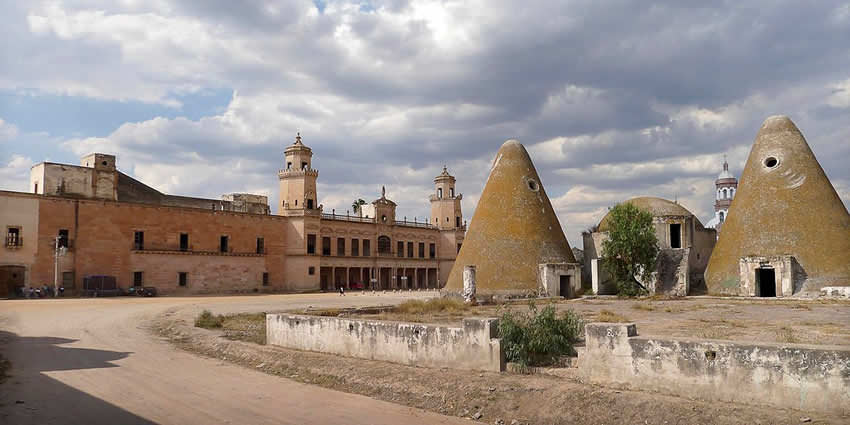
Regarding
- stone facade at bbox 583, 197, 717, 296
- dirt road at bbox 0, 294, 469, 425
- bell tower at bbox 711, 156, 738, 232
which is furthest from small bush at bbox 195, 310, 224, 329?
bell tower at bbox 711, 156, 738, 232

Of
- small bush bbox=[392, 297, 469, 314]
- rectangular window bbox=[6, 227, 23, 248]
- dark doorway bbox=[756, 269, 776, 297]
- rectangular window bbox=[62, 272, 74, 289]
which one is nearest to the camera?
small bush bbox=[392, 297, 469, 314]

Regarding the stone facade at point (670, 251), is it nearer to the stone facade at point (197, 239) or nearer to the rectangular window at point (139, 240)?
the stone facade at point (197, 239)

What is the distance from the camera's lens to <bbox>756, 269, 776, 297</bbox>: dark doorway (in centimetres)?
2741

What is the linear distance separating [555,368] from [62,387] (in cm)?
703

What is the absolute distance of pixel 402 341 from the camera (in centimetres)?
1036

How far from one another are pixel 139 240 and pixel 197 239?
12.5ft

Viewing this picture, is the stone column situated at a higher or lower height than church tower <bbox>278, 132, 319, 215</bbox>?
lower

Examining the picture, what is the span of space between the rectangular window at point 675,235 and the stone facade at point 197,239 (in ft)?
85.3

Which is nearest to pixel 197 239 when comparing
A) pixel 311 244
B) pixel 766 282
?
pixel 311 244

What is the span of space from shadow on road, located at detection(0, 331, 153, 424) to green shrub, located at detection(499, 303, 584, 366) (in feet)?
16.5

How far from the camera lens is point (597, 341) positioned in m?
8.22

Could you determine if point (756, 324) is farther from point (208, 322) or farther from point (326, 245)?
point (326, 245)

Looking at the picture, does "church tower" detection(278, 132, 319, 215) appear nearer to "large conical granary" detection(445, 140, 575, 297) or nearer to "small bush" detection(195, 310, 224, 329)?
"large conical granary" detection(445, 140, 575, 297)

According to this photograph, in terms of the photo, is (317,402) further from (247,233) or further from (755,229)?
(247,233)
